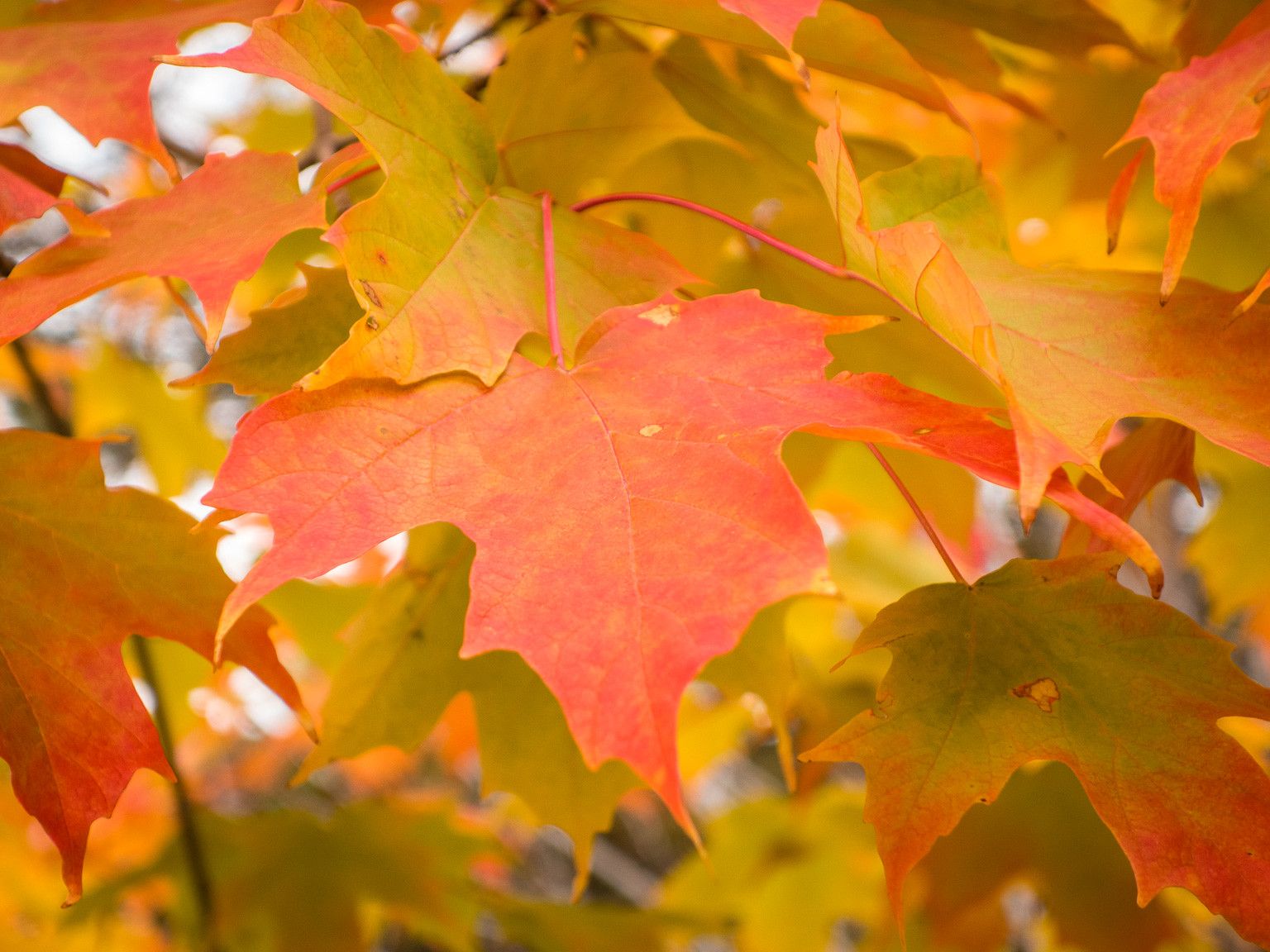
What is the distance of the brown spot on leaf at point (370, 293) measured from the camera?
1.41ft

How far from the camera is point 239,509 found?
0.39m

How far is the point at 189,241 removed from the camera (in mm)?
497

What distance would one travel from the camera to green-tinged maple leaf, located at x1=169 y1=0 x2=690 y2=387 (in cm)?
44

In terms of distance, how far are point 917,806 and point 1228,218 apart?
3.09ft

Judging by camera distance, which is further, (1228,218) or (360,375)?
(1228,218)

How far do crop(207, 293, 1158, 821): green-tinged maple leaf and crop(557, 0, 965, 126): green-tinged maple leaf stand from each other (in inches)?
7.0

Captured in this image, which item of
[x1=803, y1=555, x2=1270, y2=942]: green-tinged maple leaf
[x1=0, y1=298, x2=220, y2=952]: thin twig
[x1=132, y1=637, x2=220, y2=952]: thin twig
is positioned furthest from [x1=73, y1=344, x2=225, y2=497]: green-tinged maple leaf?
[x1=803, y1=555, x2=1270, y2=942]: green-tinged maple leaf

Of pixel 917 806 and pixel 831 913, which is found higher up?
pixel 917 806

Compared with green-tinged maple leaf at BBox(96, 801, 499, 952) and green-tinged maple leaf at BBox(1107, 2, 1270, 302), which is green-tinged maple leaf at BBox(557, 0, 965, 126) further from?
green-tinged maple leaf at BBox(96, 801, 499, 952)

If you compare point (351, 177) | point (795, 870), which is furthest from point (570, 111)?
point (795, 870)

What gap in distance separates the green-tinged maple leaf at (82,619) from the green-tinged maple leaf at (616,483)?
0.16 meters

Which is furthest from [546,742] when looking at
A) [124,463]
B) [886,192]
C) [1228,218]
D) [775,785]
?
[124,463]

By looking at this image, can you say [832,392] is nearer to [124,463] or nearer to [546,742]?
[546,742]

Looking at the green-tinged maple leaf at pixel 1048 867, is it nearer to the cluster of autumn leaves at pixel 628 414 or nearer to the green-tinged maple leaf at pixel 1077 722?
the cluster of autumn leaves at pixel 628 414
